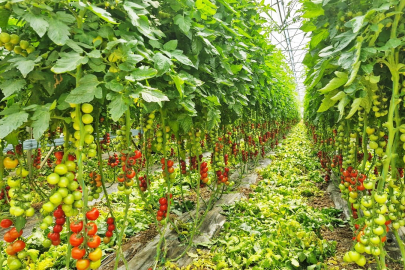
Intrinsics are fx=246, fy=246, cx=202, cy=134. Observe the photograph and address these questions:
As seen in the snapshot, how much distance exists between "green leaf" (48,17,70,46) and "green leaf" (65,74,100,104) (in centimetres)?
16

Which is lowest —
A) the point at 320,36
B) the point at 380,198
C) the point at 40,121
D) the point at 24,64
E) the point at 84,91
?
the point at 380,198

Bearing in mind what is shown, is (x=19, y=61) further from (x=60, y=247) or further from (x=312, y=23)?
(x=60, y=247)

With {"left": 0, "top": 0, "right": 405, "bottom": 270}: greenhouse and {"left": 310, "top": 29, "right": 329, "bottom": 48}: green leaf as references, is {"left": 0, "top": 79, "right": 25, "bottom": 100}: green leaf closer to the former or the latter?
{"left": 0, "top": 0, "right": 405, "bottom": 270}: greenhouse

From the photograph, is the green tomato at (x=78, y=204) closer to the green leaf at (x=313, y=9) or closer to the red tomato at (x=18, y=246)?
the red tomato at (x=18, y=246)

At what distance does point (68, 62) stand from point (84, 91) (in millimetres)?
125

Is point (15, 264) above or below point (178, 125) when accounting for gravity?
below

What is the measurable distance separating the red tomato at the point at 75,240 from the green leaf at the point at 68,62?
68cm

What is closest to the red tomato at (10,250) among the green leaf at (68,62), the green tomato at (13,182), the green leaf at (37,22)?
the green tomato at (13,182)

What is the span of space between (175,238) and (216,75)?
5.90ft

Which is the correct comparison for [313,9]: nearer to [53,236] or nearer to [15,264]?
[53,236]

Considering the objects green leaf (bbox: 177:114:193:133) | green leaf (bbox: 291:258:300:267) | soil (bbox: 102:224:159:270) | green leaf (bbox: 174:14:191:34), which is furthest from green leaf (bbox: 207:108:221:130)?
soil (bbox: 102:224:159:270)

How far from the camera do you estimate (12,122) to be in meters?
0.93

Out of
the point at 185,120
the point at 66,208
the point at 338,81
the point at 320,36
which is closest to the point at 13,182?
the point at 66,208

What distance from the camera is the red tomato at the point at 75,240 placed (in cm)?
103
